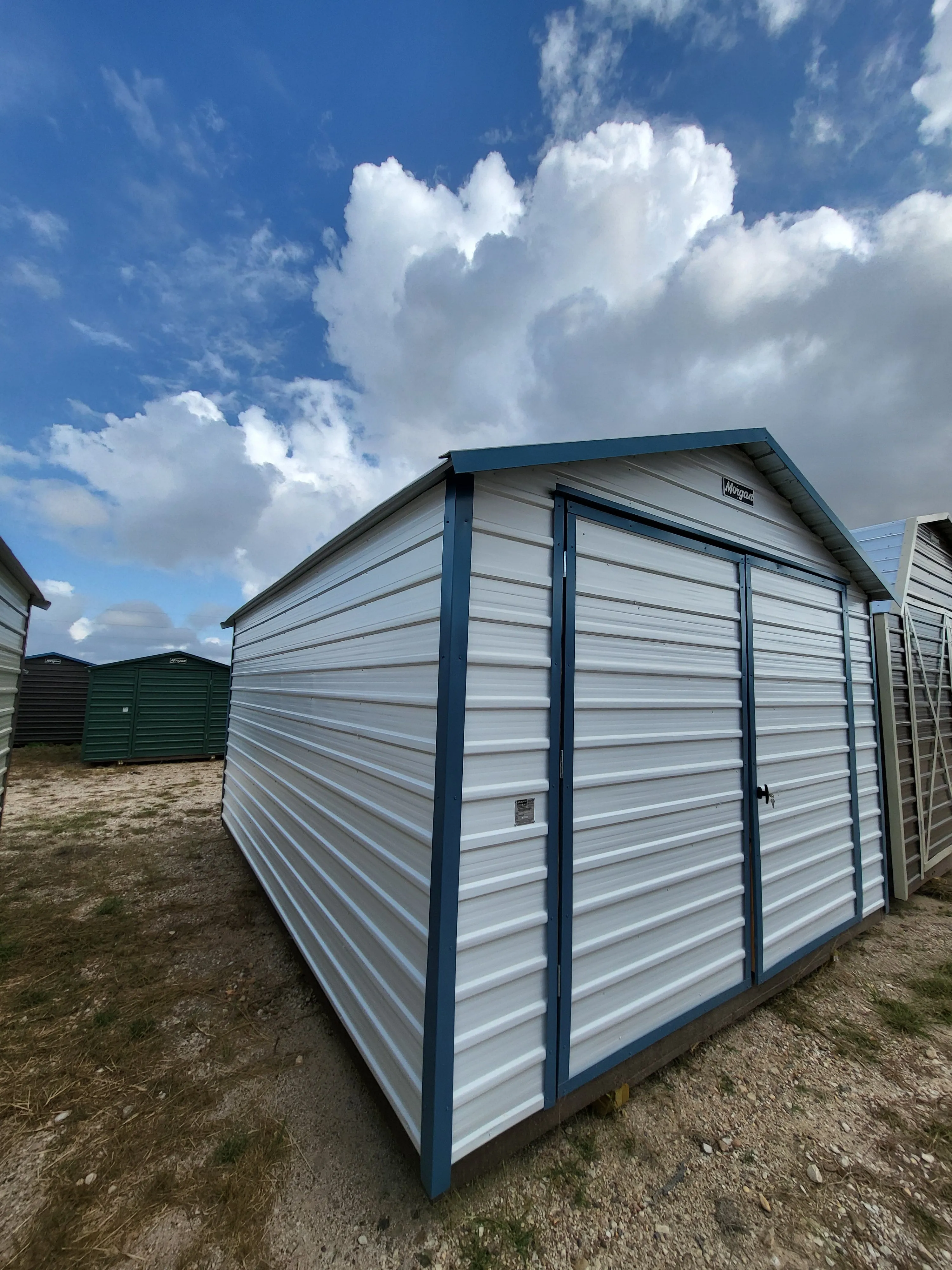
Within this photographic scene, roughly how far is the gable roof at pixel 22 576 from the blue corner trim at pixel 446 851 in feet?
14.3

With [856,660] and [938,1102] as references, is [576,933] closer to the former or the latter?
[938,1102]

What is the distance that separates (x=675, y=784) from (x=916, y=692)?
413 centimetres

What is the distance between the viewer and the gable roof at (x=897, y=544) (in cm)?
473

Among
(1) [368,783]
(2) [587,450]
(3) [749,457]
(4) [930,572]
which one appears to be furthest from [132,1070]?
(4) [930,572]

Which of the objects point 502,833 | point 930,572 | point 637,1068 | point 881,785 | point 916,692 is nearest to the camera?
point 502,833

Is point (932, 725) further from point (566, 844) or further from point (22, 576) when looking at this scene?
point (22, 576)

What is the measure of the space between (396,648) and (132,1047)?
2659mm

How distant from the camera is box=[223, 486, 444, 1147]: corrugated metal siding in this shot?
1923 millimetres

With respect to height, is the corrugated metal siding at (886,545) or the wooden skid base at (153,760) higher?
the corrugated metal siding at (886,545)

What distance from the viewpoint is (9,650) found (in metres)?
5.07

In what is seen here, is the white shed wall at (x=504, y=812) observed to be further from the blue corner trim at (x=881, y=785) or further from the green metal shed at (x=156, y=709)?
the green metal shed at (x=156, y=709)

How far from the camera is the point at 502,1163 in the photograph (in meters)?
1.91

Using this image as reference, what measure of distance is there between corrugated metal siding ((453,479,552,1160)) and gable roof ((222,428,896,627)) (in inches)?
6.2

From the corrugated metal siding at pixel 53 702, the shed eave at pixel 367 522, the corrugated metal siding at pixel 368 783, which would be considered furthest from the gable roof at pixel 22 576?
the corrugated metal siding at pixel 53 702
